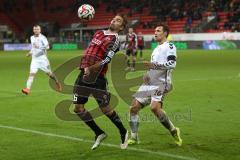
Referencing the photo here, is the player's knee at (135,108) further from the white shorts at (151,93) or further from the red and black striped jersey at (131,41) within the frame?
→ the red and black striped jersey at (131,41)

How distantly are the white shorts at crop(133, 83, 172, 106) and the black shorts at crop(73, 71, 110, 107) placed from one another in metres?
0.63

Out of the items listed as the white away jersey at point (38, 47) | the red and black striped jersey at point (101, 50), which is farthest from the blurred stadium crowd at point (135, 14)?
the red and black striped jersey at point (101, 50)

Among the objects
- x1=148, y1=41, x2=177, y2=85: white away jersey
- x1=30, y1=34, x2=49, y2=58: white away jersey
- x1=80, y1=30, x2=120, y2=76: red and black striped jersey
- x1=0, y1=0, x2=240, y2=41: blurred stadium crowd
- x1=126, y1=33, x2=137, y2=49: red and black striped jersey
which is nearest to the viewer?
x1=80, y1=30, x2=120, y2=76: red and black striped jersey

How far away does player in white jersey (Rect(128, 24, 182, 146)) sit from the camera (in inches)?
347

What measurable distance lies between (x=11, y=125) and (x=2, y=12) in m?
66.7

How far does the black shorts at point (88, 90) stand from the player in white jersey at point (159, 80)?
638 millimetres

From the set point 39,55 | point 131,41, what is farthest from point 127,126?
point 131,41

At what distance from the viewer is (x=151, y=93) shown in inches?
352

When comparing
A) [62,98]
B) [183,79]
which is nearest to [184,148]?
[62,98]

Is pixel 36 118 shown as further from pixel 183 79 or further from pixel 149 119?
pixel 183 79

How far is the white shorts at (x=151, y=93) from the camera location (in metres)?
8.88

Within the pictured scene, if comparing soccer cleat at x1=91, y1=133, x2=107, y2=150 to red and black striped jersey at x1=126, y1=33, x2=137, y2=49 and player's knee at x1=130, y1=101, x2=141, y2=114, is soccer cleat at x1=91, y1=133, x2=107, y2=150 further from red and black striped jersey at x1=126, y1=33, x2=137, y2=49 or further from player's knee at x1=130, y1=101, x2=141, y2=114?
red and black striped jersey at x1=126, y1=33, x2=137, y2=49

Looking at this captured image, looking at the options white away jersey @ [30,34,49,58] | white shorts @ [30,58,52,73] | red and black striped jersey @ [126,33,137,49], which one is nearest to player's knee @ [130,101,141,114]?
white shorts @ [30,58,52,73]

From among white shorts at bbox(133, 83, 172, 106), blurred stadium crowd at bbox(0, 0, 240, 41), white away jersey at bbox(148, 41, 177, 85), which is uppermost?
white away jersey at bbox(148, 41, 177, 85)
